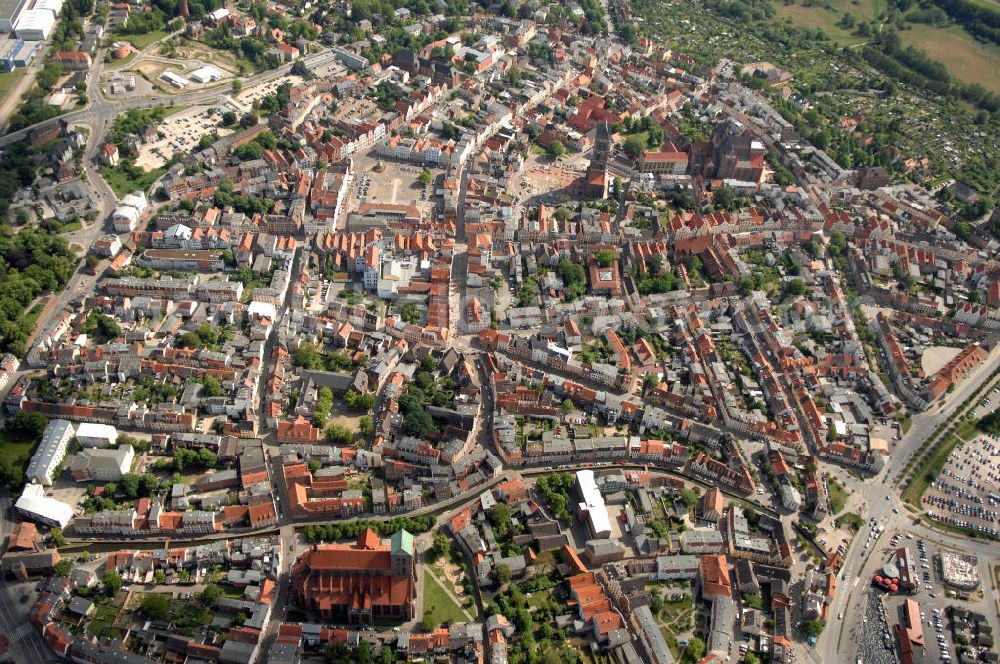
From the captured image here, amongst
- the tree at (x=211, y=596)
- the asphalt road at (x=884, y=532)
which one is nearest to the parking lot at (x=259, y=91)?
the tree at (x=211, y=596)

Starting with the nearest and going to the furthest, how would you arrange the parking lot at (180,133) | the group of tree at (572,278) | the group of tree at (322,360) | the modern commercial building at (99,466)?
the modern commercial building at (99,466) → the group of tree at (322,360) → the group of tree at (572,278) → the parking lot at (180,133)

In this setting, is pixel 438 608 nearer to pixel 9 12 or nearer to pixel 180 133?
pixel 180 133

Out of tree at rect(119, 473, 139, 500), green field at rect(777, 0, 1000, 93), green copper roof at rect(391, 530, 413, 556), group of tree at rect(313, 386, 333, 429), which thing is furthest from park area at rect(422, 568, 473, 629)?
green field at rect(777, 0, 1000, 93)

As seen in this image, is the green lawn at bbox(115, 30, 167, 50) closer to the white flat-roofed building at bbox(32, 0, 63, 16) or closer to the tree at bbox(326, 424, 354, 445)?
the white flat-roofed building at bbox(32, 0, 63, 16)

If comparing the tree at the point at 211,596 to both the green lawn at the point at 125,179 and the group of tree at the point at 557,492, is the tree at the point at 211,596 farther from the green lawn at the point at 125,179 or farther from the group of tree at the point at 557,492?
the green lawn at the point at 125,179

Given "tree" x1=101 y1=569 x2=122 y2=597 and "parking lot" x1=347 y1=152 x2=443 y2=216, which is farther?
"parking lot" x1=347 y1=152 x2=443 y2=216

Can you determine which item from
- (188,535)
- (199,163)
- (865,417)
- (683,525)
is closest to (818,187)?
(865,417)
